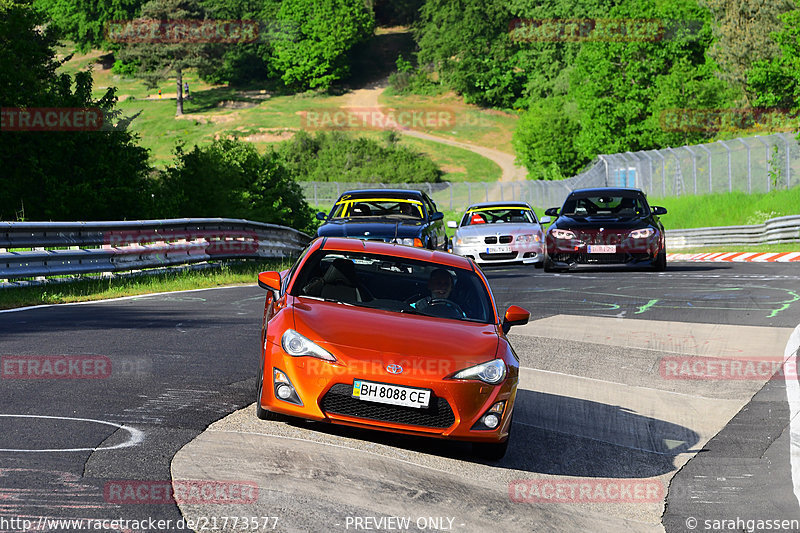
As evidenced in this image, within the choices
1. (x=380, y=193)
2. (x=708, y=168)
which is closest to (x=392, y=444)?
(x=380, y=193)

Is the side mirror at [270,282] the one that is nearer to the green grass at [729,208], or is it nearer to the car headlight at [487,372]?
the car headlight at [487,372]

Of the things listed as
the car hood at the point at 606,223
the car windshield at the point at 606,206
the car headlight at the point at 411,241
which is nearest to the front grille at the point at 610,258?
the car hood at the point at 606,223

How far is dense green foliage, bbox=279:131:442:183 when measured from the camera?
9825 cm

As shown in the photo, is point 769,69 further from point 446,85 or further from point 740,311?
point 446,85

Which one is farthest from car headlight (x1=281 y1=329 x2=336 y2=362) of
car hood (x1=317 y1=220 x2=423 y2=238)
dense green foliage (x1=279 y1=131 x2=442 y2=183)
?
dense green foliage (x1=279 y1=131 x2=442 y2=183)

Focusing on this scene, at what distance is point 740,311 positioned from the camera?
14883 millimetres

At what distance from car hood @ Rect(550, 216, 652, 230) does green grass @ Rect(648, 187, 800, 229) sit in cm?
1656

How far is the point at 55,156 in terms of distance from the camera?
28.4 metres

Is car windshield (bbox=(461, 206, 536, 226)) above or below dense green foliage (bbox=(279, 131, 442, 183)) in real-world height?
above

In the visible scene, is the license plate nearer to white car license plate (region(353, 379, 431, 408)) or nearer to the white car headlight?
the white car headlight

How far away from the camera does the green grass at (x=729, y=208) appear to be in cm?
3681

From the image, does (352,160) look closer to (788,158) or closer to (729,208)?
(729,208)

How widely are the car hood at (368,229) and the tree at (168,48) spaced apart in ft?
368

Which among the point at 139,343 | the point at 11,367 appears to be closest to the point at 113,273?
the point at 139,343
